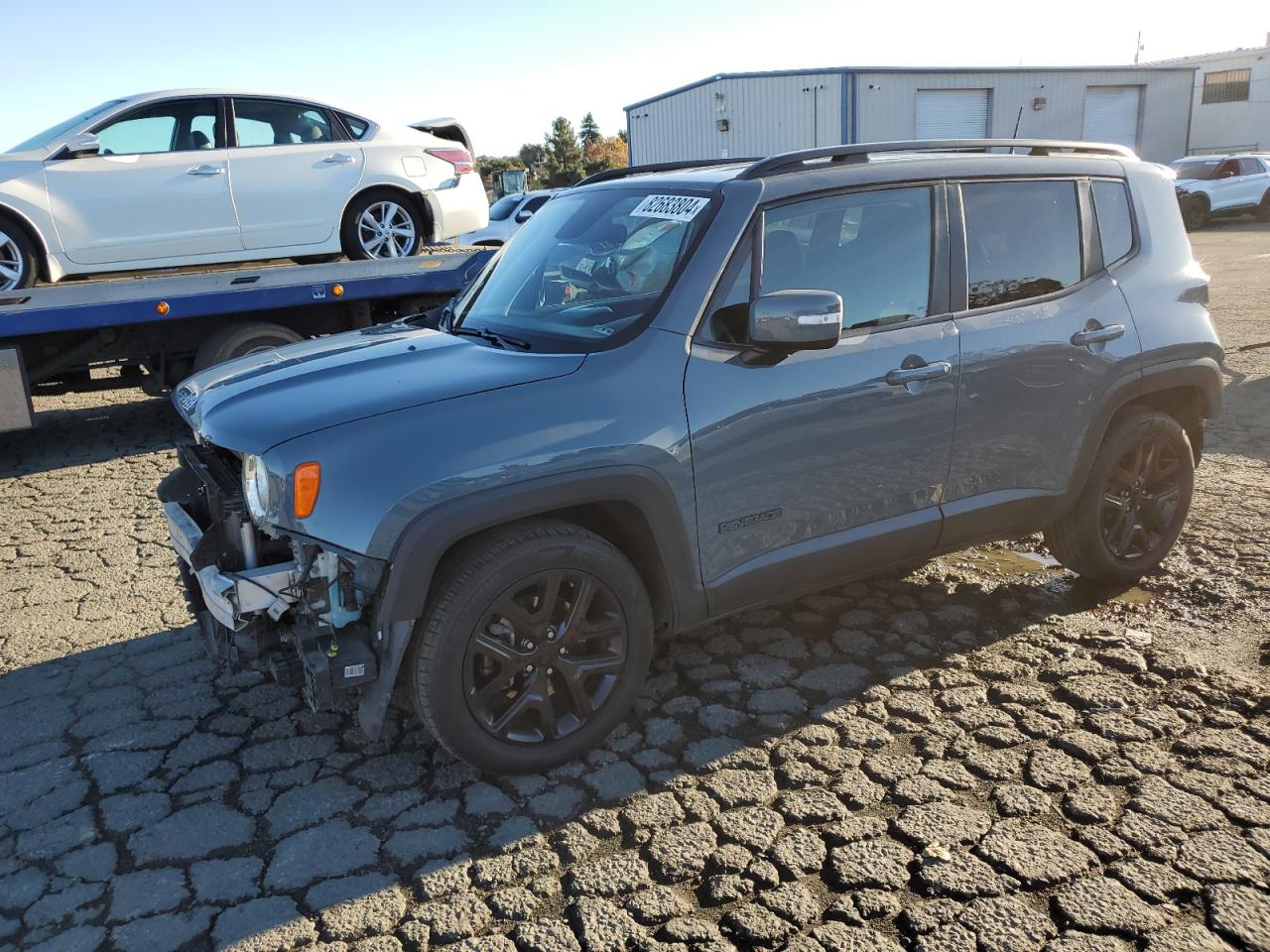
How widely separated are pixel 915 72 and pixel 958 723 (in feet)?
98.6

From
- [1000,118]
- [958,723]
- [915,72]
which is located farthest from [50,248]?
[1000,118]

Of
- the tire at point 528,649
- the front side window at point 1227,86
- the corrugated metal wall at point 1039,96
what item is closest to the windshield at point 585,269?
the tire at point 528,649

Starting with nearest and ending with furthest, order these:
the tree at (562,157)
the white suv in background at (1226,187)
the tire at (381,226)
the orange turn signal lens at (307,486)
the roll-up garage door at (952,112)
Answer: the orange turn signal lens at (307,486), the tire at (381,226), the white suv in background at (1226,187), the roll-up garage door at (952,112), the tree at (562,157)

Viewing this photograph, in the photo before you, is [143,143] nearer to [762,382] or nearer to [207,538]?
[207,538]

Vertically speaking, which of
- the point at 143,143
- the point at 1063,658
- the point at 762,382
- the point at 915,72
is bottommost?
the point at 1063,658

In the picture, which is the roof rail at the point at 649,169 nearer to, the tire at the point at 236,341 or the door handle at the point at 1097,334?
the door handle at the point at 1097,334

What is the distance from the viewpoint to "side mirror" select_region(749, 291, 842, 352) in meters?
3.16

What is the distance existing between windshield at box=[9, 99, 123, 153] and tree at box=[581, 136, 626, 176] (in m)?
54.6

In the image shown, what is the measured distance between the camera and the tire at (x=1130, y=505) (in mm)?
4332

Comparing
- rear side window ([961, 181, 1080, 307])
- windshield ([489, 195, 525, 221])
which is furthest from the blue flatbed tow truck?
windshield ([489, 195, 525, 221])

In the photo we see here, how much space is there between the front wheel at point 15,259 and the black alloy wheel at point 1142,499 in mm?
6859

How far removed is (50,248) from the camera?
22.9 ft

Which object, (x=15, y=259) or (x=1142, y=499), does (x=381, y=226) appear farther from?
(x=1142, y=499)

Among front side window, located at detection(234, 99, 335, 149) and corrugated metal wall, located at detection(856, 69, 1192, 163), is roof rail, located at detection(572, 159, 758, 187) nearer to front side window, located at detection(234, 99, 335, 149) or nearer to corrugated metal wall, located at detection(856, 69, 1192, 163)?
front side window, located at detection(234, 99, 335, 149)
